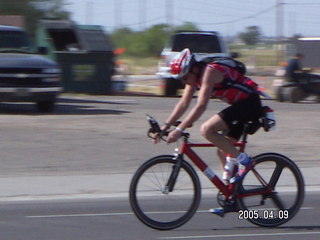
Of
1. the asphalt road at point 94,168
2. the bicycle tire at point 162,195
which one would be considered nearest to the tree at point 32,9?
the asphalt road at point 94,168

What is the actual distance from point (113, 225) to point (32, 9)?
36730mm

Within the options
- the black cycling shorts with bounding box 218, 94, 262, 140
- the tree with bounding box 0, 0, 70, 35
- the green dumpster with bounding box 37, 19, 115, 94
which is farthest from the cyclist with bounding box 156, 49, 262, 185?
the tree with bounding box 0, 0, 70, 35

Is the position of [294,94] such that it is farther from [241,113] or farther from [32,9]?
[32,9]

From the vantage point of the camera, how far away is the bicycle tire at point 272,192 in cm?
769

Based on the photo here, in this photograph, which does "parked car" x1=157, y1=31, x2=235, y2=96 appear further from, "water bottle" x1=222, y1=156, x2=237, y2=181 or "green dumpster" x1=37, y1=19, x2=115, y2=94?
"water bottle" x1=222, y1=156, x2=237, y2=181

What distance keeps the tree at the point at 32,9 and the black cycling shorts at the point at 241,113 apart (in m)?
34.7

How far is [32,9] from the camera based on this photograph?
43.5m

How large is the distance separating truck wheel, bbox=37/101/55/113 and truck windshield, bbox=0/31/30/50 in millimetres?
1464

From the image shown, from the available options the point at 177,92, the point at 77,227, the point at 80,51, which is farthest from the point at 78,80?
the point at 77,227

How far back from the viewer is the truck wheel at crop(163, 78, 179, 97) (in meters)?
25.8

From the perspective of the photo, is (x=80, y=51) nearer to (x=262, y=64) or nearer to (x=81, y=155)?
(x=81, y=155)

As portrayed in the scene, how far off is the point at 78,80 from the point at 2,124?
28.5 ft

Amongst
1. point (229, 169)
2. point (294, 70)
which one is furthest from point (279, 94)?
point (229, 169)

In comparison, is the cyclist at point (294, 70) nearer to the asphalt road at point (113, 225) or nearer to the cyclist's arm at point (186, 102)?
the asphalt road at point (113, 225)
